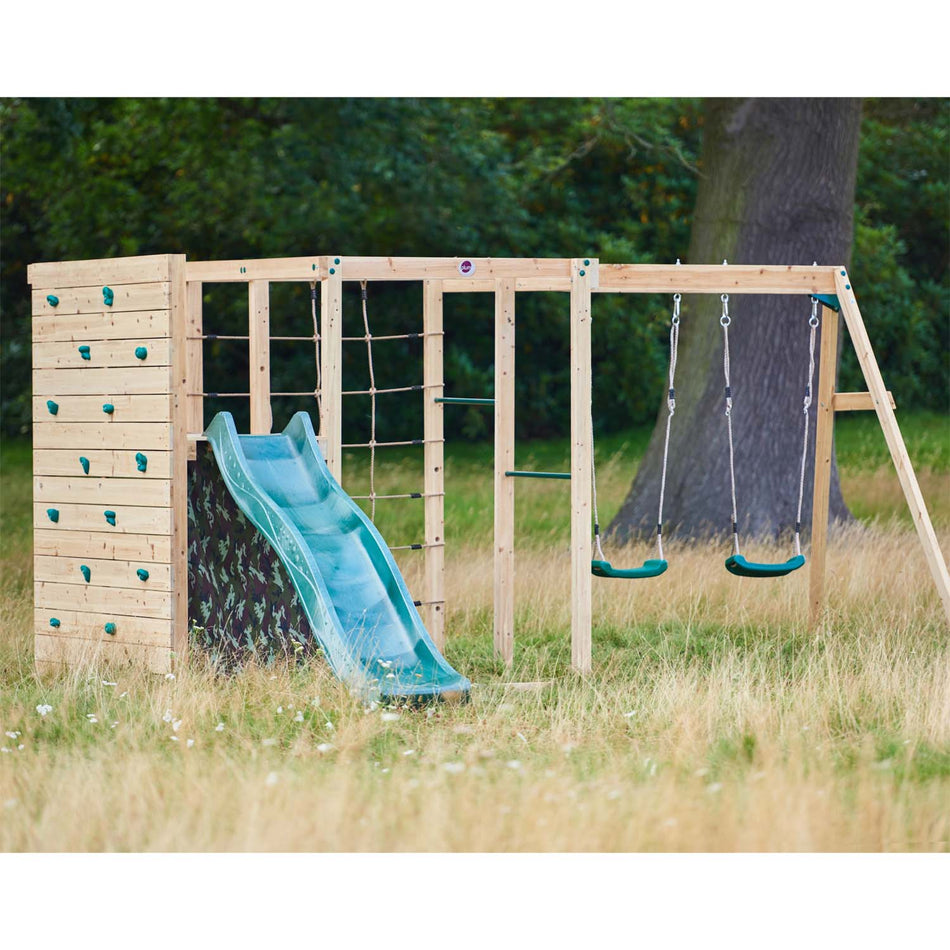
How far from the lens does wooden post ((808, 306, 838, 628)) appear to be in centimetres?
851

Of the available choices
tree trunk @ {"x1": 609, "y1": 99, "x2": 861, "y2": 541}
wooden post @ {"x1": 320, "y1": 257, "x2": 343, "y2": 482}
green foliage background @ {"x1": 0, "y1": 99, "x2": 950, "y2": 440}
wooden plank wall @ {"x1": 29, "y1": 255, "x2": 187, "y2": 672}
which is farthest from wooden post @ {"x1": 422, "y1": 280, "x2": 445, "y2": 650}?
green foliage background @ {"x1": 0, "y1": 99, "x2": 950, "y2": 440}

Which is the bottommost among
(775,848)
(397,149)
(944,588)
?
(775,848)

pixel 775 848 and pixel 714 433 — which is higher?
pixel 714 433

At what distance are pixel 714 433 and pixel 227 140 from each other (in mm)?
9465

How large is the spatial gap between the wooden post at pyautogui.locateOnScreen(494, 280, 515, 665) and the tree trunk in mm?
3724

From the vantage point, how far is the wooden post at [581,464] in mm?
7371

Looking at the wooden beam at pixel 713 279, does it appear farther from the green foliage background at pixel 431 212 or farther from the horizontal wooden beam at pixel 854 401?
the green foliage background at pixel 431 212

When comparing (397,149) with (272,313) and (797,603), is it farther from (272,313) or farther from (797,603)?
(797,603)

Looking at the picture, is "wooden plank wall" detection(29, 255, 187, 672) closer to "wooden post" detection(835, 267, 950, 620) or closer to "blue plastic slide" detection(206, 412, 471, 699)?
"blue plastic slide" detection(206, 412, 471, 699)

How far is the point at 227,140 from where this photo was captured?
18.3 metres

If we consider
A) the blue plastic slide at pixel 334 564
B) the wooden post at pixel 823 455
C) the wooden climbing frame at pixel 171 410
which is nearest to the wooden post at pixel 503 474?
the wooden climbing frame at pixel 171 410

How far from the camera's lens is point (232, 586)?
24.5 ft

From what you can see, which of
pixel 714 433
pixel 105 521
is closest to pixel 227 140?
pixel 714 433

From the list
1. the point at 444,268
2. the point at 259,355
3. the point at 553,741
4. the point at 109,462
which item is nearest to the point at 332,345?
the point at 259,355
